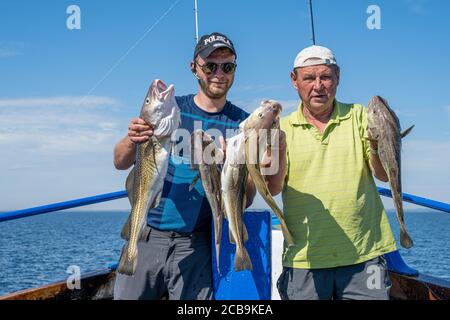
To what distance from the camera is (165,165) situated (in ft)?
14.4

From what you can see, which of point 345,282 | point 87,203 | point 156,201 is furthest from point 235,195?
point 87,203

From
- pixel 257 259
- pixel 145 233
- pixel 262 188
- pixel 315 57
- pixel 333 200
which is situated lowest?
pixel 257 259

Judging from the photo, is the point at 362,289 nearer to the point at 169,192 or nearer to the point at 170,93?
the point at 169,192

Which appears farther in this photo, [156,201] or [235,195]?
[156,201]

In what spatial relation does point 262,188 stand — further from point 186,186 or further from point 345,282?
point 345,282

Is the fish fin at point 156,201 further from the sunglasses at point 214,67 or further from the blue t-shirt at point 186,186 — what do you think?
the sunglasses at point 214,67

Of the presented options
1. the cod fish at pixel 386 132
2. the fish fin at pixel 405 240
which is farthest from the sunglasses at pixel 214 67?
the fish fin at pixel 405 240

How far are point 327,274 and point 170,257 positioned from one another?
4.62 feet

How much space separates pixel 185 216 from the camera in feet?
15.3

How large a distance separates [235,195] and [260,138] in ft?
1.93

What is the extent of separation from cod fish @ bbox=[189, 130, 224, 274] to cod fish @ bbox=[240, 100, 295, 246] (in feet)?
0.97

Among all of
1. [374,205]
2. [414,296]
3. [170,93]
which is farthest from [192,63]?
[414,296]

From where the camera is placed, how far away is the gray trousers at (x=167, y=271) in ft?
15.2
